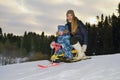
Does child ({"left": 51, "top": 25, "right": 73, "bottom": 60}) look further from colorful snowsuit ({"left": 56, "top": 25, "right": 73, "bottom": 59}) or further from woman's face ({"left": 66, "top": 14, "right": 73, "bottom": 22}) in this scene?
woman's face ({"left": 66, "top": 14, "right": 73, "bottom": 22})

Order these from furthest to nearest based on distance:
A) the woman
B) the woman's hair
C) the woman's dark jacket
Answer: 1. the woman's hair
2. the woman's dark jacket
3. the woman

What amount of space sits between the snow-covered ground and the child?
26.1 inches

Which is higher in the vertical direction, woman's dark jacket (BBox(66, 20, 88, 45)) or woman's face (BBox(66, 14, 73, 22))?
woman's face (BBox(66, 14, 73, 22))

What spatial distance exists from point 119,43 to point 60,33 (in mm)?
60949

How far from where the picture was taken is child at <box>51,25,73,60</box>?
436 inches

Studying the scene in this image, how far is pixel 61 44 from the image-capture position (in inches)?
442

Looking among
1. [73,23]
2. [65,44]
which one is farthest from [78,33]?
[65,44]

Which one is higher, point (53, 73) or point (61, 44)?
point (61, 44)

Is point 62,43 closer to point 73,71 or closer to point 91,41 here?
point 73,71

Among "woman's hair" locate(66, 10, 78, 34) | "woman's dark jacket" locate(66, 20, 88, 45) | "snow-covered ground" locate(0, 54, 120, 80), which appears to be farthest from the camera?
"woman's hair" locate(66, 10, 78, 34)

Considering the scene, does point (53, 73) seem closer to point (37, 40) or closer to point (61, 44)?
point (61, 44)

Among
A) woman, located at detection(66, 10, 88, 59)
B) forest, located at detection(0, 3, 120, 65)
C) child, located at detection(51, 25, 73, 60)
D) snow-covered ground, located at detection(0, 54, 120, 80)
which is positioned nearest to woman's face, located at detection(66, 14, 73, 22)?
woman, located at detection(66, 10, 88, 59)

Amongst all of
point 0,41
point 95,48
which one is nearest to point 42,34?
point 0,41

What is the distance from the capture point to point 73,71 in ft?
29.8
